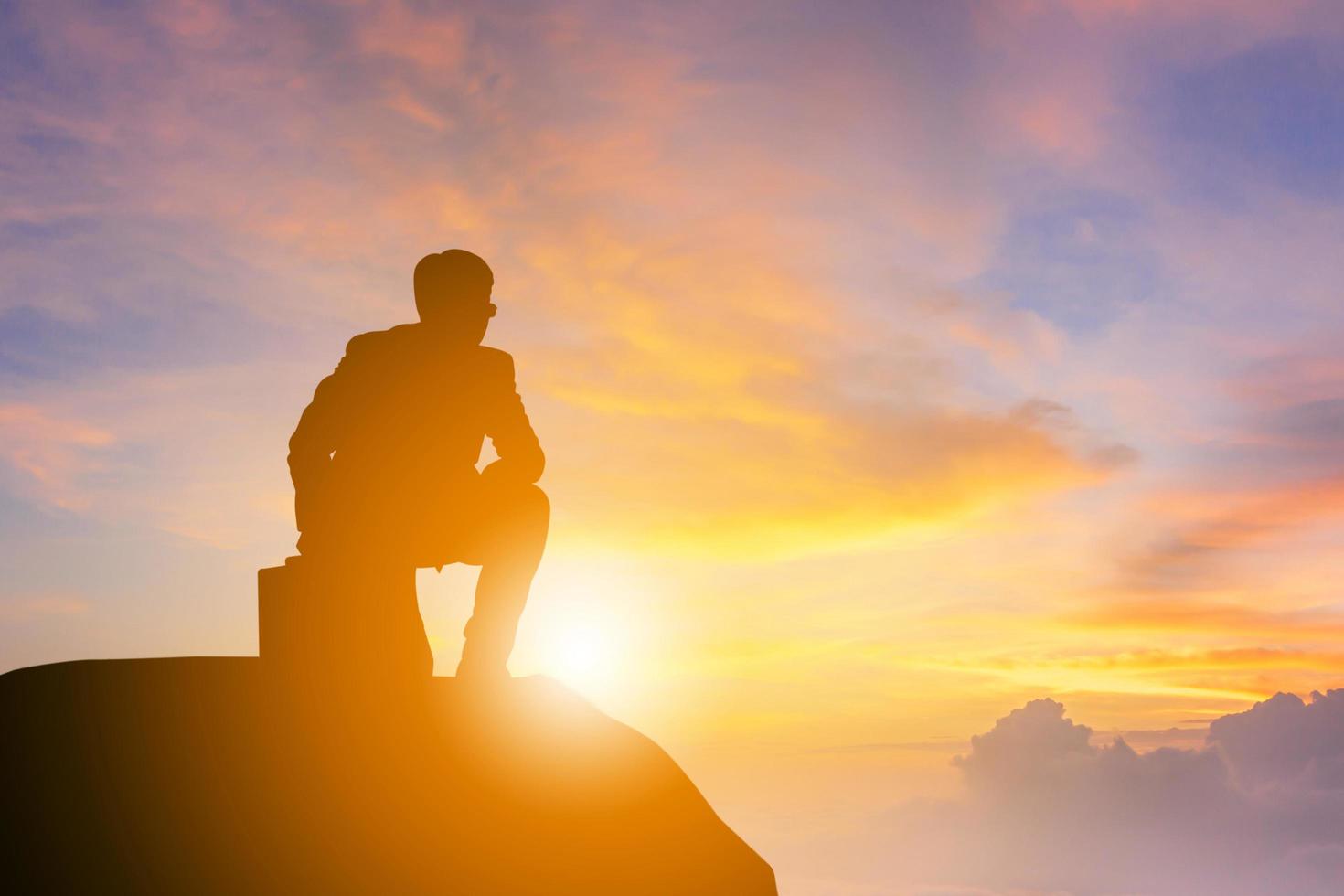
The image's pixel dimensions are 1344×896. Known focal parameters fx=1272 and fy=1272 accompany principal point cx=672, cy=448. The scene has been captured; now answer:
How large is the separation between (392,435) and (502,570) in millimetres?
1541

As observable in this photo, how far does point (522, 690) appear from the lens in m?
11.7

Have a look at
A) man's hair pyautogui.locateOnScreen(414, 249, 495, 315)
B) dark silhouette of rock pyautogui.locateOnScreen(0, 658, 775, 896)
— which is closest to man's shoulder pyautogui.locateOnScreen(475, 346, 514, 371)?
man's hair pyautogui.locateOnScreen(414, 249, 495, 315)

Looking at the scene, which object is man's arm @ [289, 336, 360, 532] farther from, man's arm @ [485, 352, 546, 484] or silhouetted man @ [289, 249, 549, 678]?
man's arm @ [485, 352, 546, 484]

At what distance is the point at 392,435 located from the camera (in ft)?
37.1

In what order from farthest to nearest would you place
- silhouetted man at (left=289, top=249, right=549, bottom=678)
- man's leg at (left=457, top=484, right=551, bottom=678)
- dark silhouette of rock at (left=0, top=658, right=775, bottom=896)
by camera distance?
man's leg at (left=457, top=484, right=551, bottom=678)
silhouetted man at (left=289, top=249, right=549, bottom=678)
dark silhouette of rock at (left=0, top=658, right=775, bottom=896)

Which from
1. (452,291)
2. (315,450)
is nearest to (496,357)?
(452,291)

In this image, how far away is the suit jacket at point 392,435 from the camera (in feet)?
36.9

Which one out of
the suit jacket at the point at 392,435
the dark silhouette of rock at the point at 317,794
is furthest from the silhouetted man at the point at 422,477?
the dark silhouette of rock at the point at 317,794

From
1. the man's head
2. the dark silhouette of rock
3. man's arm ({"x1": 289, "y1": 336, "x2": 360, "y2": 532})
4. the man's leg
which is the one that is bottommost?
the dark silhouette of rock

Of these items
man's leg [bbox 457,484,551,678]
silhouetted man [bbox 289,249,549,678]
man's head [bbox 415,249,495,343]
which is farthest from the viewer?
man's head [bbox 415,249,495,343]

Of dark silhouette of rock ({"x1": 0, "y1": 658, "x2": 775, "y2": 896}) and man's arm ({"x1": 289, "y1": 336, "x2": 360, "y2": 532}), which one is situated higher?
man's arm ({"x1": 289, "y1": 336, "x2": 360, "y2": 532})

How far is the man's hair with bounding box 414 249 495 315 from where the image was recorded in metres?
11.5

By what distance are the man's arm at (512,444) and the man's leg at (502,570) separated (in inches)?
5.0

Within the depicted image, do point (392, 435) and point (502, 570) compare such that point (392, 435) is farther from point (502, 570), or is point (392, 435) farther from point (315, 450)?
point (502, 570)
